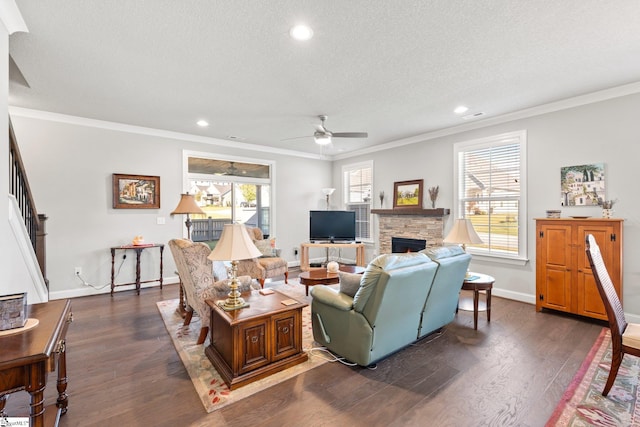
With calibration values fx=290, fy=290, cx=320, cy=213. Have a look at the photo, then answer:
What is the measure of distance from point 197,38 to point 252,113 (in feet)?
6.06

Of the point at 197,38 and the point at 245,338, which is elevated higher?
the point at 197,38

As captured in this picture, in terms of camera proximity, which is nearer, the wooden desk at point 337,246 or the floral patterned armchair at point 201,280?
the floral patterned armchair at point 201,280

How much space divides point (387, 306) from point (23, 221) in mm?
3372

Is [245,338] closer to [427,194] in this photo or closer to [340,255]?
[427,194]

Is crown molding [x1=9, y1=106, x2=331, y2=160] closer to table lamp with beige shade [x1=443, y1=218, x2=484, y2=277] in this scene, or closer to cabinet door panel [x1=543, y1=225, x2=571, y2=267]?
table lamp with beige shade [x1=443, y1=218, x2=484, y2=277]

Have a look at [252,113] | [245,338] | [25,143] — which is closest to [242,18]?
[252,113]

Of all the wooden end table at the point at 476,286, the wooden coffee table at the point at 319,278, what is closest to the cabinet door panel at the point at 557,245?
the wooden end table at the point at 476,286

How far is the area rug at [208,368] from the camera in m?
2.12

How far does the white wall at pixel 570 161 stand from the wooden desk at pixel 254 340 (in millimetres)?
3646

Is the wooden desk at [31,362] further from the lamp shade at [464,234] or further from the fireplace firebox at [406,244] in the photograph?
the fireplace firebox at [406,244]

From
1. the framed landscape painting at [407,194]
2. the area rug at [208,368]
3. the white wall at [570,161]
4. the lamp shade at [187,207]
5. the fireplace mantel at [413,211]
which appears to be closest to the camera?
the area rug at [208,368]

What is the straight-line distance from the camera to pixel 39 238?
3.77m

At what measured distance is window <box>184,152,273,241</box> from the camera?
5695 millimetres

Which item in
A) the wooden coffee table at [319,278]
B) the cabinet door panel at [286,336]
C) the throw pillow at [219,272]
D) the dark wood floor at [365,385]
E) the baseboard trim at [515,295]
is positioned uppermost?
the throw pillow at [219,272]
